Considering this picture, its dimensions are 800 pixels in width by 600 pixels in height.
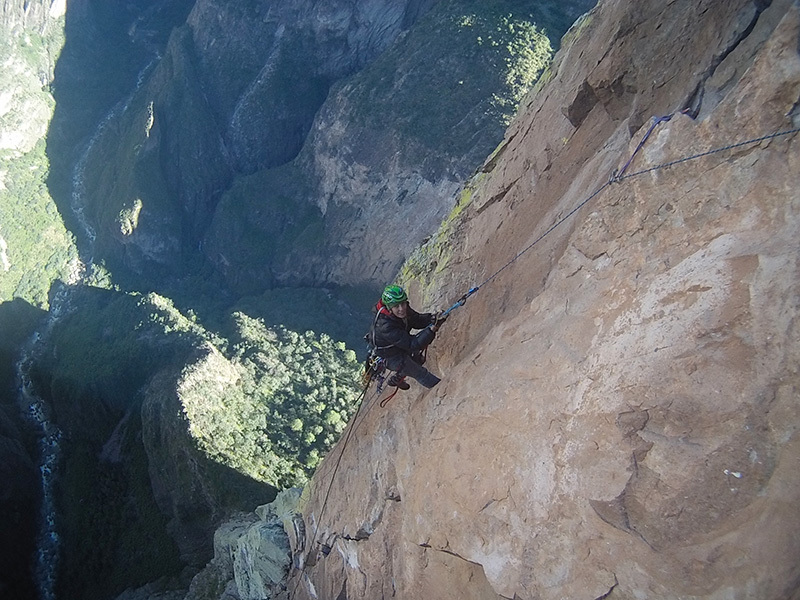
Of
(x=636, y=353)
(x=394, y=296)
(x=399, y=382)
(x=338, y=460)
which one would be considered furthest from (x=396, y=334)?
(x=338, y=460)

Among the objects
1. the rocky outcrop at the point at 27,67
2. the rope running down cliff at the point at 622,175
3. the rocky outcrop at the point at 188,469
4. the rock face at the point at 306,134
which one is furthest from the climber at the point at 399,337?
the rocky outcrop at the point at 27,67

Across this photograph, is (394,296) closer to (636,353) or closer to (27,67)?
(636,353)

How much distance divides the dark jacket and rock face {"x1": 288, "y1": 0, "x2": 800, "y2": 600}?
0.38 m

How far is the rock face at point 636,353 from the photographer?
164 inches

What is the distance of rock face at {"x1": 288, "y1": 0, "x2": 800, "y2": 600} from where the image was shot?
164 inches

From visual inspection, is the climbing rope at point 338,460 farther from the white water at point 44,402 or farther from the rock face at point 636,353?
the white water at point 44,402

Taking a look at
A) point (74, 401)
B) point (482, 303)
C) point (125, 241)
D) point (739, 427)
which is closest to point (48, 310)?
point (125, 241)

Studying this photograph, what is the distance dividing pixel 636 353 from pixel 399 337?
3554mm

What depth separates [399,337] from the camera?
771 cm

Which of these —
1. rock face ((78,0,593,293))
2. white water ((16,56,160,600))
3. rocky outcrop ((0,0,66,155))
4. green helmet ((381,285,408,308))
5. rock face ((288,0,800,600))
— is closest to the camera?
rock face ((288,0,800,600))

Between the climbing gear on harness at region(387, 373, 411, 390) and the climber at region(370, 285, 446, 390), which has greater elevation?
the climber at region(370, 285, 446, 390)

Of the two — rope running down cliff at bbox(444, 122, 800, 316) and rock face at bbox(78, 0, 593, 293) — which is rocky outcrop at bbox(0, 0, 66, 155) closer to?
rock face at bbox(78, 0, 593, 293)

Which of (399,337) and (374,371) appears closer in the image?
(399,337)

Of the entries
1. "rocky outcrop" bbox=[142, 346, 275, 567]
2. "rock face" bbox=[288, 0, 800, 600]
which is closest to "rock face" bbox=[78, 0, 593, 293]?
"rocky outcrop" bbox=[142, 346, 275, 567]
